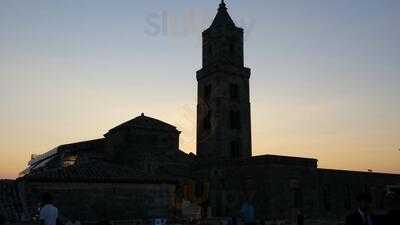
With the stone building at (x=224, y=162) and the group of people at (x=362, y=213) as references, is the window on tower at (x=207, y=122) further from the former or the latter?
the group of people at (x=362, y=213)

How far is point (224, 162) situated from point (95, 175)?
61.3 ft

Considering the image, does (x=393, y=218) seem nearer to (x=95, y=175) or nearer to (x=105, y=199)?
(x=105, y=199)

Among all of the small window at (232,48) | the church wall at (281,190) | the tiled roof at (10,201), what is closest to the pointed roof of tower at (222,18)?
the small window at (232,48)

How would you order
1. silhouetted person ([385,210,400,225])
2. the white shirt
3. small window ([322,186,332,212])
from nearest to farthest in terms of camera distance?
silhouetted person ([385,210,400,225]) → the white shirt → small window ([322,186,332,212])

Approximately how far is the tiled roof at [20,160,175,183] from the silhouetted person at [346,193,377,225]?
48.7ft

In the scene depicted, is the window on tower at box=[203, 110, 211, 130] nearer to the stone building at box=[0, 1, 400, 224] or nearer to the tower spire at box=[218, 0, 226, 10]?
the stone building at box=[0, 1, 400, 224]

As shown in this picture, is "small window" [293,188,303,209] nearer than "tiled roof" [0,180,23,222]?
No

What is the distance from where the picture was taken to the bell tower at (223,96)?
42.6 m

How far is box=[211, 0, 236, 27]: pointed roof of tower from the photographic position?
1761 inches

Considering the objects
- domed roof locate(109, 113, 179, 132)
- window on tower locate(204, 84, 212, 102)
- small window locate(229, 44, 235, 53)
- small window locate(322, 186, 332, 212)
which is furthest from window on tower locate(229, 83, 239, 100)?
small window locate(322, 186, 332, 212)

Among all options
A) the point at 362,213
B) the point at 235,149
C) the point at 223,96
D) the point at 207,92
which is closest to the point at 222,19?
the point at 207,92

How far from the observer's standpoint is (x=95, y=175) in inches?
824

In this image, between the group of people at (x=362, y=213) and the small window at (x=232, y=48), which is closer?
the group of people at (x=362, y=213)

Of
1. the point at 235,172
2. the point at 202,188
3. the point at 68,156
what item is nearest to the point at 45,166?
the point at 68,156
